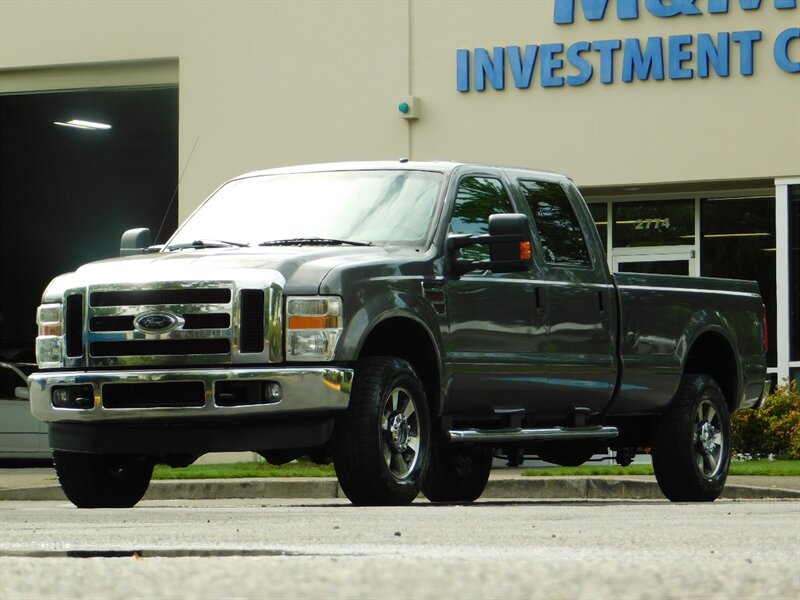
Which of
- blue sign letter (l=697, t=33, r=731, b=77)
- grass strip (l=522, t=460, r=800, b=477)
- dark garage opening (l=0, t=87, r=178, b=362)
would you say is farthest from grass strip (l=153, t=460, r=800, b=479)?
dark garage opening (l=0, t=87, r=178, b=362)

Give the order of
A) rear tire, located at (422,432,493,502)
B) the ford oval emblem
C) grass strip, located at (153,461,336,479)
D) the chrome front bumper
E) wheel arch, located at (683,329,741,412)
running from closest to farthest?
1. the chrome front bumper
2. the ford oval emblem
3. rear tire, located at (422,432,493,502)
4. wheel arch, located at (683,329,741,412)
5. grass strip, located at (153,461,336,479)

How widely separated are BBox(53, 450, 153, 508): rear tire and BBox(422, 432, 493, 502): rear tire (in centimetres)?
223

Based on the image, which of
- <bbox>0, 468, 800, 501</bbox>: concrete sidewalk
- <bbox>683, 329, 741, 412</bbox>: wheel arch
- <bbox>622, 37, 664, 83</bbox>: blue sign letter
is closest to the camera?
<bbox>683, 329, 741, 412</bbox>: wheel arch

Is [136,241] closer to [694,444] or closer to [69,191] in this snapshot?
[694,444]

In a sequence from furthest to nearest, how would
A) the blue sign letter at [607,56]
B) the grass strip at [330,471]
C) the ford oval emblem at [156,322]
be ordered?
the blue sign letter at [607,56], the grass strip at [330,471], the ford oval emblem at [156,322]

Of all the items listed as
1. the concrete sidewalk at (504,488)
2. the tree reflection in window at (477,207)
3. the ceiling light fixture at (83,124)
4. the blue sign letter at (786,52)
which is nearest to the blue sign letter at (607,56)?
the blue sign letter at (786,52)

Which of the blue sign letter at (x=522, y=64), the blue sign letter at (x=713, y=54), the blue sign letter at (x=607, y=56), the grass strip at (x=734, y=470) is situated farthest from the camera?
the blue sign letter at (x=522, y=64)

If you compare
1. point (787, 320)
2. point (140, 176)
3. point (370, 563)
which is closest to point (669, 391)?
point (370, 563)

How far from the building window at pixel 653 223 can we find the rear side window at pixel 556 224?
10375 millimetres

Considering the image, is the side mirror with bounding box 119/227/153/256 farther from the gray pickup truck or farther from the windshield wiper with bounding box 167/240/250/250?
the windshield wiper with bounding box 167/240/250/250

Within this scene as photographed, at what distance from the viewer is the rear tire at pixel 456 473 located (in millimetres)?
12078

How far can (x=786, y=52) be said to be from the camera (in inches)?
797

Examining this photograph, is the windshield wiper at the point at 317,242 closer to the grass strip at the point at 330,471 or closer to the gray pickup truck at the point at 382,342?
the gray pickup truck at the point at 382,342

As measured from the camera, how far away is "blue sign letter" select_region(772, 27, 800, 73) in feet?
66.2
